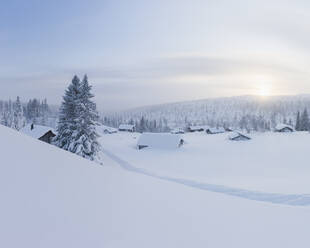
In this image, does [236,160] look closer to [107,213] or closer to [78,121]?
[78,121]

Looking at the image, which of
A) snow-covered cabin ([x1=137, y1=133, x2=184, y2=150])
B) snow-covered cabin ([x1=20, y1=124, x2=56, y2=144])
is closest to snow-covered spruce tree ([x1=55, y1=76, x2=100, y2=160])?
snow-covered cabin ([x1=20, y1=124, x2=56, y2=144])

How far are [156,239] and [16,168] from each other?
187 centimetres

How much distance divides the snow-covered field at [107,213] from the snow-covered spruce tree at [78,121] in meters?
16.0

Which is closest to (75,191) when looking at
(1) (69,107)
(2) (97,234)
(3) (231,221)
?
(2) (97,234)

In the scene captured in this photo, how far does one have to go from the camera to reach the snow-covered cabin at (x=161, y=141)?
141 ft

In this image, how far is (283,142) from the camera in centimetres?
4272

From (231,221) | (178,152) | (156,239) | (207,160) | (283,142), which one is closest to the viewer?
(156,239)

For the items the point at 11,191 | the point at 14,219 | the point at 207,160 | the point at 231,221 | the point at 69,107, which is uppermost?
the point at 69,107

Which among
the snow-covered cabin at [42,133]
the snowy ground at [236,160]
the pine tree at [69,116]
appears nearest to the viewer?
the pine tree at [69,116]

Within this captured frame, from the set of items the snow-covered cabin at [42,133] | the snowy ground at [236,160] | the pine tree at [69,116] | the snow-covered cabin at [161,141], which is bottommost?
the snowy ground at [236,160]

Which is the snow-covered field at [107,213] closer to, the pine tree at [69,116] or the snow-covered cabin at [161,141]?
the pine tree at [69,116]

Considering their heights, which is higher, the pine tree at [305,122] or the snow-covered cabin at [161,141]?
the pine tree at [305,122]

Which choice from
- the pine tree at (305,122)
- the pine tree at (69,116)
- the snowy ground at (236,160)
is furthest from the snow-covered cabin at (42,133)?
the pine tree at (305,122)

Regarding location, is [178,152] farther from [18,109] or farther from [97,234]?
[18,109]
